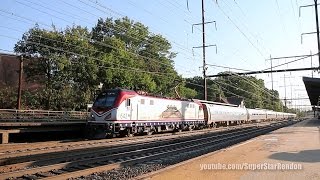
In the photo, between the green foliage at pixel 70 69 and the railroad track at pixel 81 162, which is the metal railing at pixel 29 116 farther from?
the railroad track at pixel 81 162

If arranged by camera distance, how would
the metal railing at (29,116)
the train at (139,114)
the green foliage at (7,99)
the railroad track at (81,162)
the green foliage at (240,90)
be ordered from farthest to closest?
the green foliage at (240,90) → the green foliage at (7,99) → the metal railing at (29,116) → the train at (139,114) → the railroad track at (81,162)

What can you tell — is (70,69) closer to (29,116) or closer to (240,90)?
(29,116)

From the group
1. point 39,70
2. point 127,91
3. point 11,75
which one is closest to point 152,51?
point 11,75

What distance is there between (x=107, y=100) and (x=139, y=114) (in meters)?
3.05

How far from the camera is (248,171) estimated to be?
1127 centimetres

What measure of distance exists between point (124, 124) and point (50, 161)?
13.9 meters

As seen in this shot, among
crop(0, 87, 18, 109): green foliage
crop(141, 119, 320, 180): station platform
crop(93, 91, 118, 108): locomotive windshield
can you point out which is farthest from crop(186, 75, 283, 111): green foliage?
crop(141, 119, 320, 180): station platform

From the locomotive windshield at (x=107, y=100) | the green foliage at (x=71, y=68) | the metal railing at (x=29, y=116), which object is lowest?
the metal railing at (x=29, y=116)

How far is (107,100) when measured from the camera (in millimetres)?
28078

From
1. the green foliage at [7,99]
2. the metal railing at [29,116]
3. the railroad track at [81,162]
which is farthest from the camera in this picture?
the green foliage at [7,99]

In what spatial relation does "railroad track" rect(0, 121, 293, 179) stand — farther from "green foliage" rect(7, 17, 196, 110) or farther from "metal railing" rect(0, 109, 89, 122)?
"green foliage" rect(7, 17, 196, 110)

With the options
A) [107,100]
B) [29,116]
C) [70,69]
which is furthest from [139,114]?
[70,69]

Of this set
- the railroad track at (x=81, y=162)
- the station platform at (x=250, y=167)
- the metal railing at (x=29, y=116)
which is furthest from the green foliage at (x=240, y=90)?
the station platform at (x=250, y=167)

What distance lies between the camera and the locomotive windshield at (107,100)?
27723 mm
